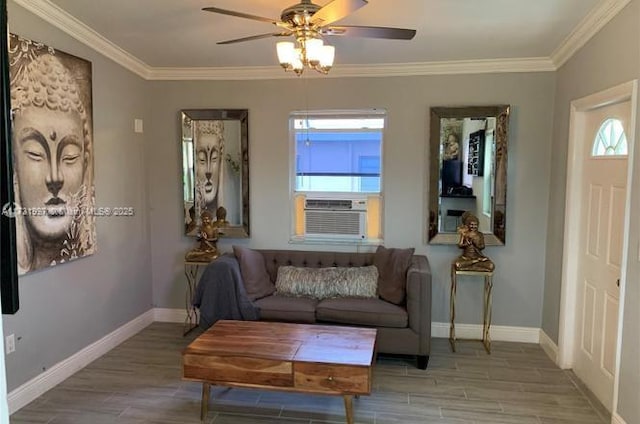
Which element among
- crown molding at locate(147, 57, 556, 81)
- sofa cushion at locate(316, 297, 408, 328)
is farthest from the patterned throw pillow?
crown molding at locate(147, 57, 556, 81)

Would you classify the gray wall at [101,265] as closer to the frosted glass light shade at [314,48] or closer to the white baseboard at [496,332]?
the frosted glass light shade at [314,48]

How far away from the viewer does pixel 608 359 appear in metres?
3.01

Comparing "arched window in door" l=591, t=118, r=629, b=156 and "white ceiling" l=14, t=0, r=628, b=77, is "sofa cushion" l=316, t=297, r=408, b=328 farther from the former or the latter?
"white ceiling" l=14, t=0, r=628, b=77

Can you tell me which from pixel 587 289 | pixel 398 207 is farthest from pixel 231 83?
pixel 587 289

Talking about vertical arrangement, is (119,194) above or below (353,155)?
below

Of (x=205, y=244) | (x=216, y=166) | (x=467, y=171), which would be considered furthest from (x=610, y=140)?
(x=205, y=244)

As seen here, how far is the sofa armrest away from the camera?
359cm

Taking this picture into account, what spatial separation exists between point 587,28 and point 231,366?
3.18 meters

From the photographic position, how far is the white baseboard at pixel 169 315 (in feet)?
15.6

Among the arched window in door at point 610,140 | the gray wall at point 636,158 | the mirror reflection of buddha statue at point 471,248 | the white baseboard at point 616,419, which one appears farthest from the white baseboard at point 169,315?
the arched window in door at point 610,140

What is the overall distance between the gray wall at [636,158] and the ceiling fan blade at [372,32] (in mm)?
1261

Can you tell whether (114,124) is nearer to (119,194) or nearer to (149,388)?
(119,194)

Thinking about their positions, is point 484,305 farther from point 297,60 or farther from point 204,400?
point 297,60

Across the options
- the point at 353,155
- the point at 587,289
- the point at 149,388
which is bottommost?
the point at 149,388
